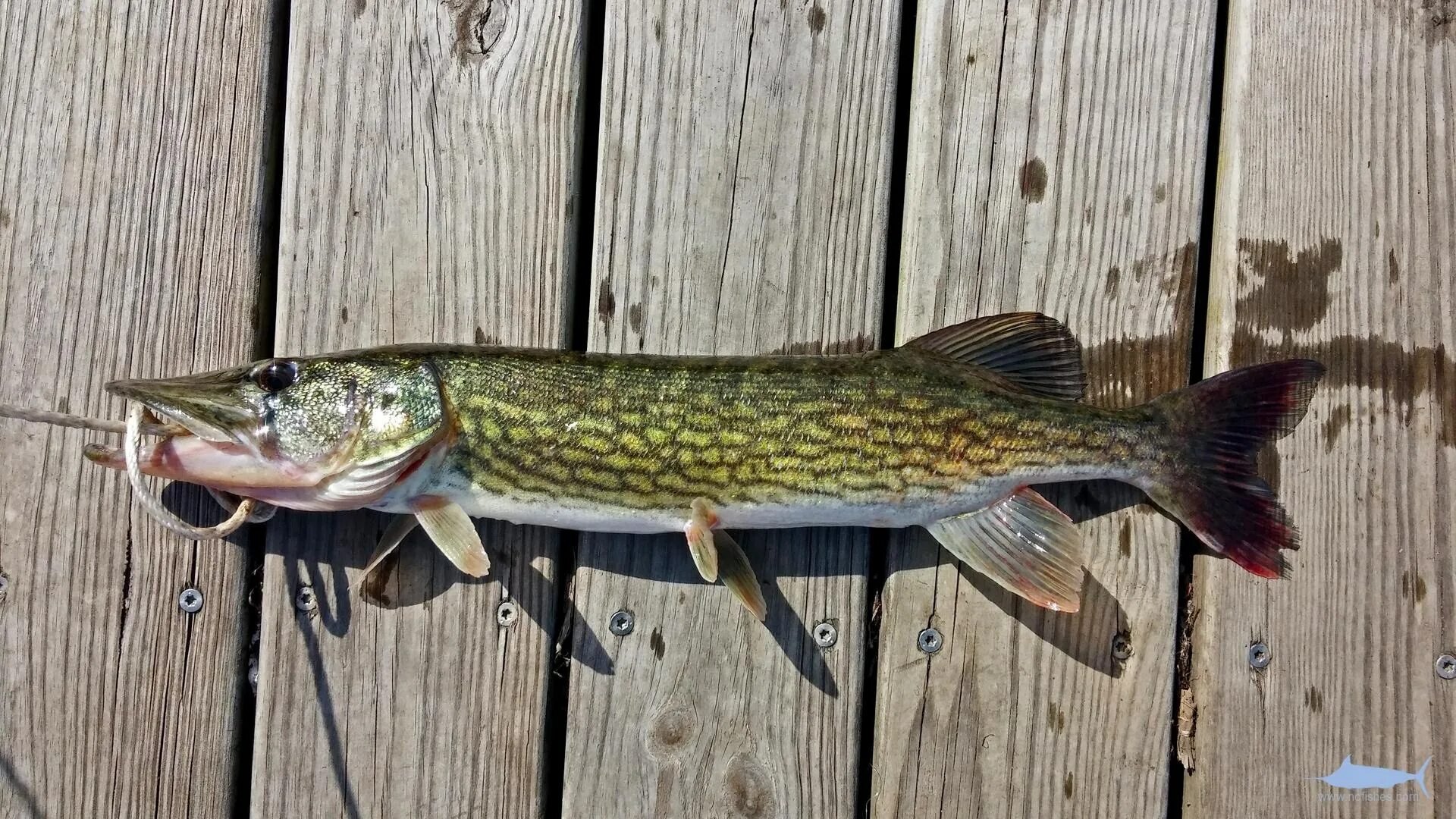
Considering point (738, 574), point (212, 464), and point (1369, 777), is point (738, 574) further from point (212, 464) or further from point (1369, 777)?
point (1369, 777)

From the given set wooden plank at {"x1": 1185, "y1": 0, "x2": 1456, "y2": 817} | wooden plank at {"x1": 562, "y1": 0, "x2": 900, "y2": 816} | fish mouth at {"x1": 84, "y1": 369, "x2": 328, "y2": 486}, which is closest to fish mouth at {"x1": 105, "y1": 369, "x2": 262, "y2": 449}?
fish mouth at {"x1": 84, "y1": 369, "x2": 328, "y2": 486}

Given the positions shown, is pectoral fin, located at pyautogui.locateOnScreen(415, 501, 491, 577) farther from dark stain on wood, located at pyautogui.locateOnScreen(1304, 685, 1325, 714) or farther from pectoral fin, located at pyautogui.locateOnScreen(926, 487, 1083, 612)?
dark stain on wood, located at pyautogui.locateOnScreen(1304, 685, 1325, 714)

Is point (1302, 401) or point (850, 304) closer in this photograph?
point (1302, 401)

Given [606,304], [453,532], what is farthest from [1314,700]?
[453,532]

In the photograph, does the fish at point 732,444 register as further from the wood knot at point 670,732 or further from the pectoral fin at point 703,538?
the wood knot at point 670,732

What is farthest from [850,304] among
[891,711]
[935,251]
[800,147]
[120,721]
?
[120,721]

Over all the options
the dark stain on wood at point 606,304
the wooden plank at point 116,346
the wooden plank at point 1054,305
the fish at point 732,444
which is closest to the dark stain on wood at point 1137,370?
the wooden plank at point 1054,305

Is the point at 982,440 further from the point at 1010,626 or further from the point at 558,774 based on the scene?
the point at 558,774
